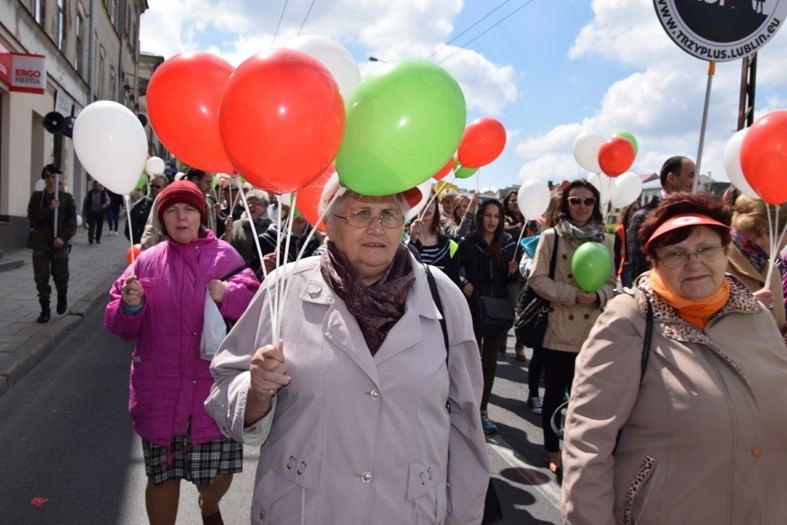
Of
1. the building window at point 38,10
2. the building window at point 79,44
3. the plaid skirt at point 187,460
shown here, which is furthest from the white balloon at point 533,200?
the building window at point 79,44

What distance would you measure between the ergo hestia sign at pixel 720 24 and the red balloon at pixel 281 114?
2.54 meters

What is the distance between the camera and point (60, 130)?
8.88m

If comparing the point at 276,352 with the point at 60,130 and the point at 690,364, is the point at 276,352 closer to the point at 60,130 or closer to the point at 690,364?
the point at 690,364

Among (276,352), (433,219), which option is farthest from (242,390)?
(433,219)

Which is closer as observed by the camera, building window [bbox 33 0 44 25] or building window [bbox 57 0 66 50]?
building window [bbox 33 0 44 25]

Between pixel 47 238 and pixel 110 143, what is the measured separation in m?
5.17

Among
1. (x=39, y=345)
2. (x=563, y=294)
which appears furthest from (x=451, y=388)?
(x=39, y=345)

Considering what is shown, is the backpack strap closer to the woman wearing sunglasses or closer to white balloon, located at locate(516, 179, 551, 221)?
the woman wearing sunglasses

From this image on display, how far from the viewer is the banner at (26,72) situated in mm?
10945

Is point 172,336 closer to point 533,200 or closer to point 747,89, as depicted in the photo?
point 533,200

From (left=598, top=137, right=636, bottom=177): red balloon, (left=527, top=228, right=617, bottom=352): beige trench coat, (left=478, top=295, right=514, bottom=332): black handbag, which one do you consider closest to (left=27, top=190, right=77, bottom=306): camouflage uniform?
(left=478, top=295, right=514, bottom=332): black handbag

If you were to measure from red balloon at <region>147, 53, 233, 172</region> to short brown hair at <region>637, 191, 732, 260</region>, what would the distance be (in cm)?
165

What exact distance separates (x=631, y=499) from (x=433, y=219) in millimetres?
3404

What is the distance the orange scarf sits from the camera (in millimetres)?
2053
